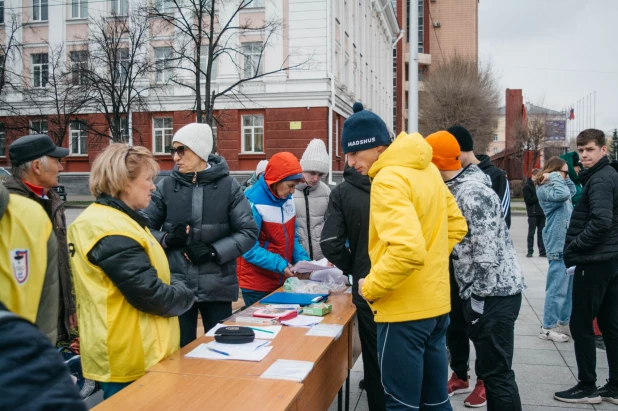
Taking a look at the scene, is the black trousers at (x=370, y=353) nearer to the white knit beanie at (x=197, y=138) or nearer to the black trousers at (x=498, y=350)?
the black trousers at (x=498, y=350)

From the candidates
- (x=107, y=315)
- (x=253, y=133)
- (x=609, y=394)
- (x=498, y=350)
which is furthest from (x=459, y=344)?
(x=253, y=133)

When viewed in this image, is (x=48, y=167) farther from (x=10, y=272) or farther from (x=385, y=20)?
(x=385, y=20)

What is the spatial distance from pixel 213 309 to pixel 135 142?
26830mm

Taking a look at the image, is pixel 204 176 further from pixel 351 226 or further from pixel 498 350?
pixel 498 350

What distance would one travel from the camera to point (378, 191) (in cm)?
273

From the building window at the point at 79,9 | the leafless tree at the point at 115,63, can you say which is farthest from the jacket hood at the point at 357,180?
the building window at the point at 79,9

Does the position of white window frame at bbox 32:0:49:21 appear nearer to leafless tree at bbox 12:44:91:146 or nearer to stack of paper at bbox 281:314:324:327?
leafless tree at bbox 12:44:91:146

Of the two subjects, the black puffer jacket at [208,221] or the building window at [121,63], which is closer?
the black puffer jacket at [208,221]

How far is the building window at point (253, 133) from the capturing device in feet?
91.0

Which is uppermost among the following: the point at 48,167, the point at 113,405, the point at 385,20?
the point at 385,20

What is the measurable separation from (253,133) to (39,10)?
1365cm

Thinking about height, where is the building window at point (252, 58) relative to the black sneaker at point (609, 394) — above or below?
above

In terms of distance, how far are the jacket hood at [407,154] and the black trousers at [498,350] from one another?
1.14 meters

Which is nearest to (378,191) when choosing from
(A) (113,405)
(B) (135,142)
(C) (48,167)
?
(A) (113,405)
